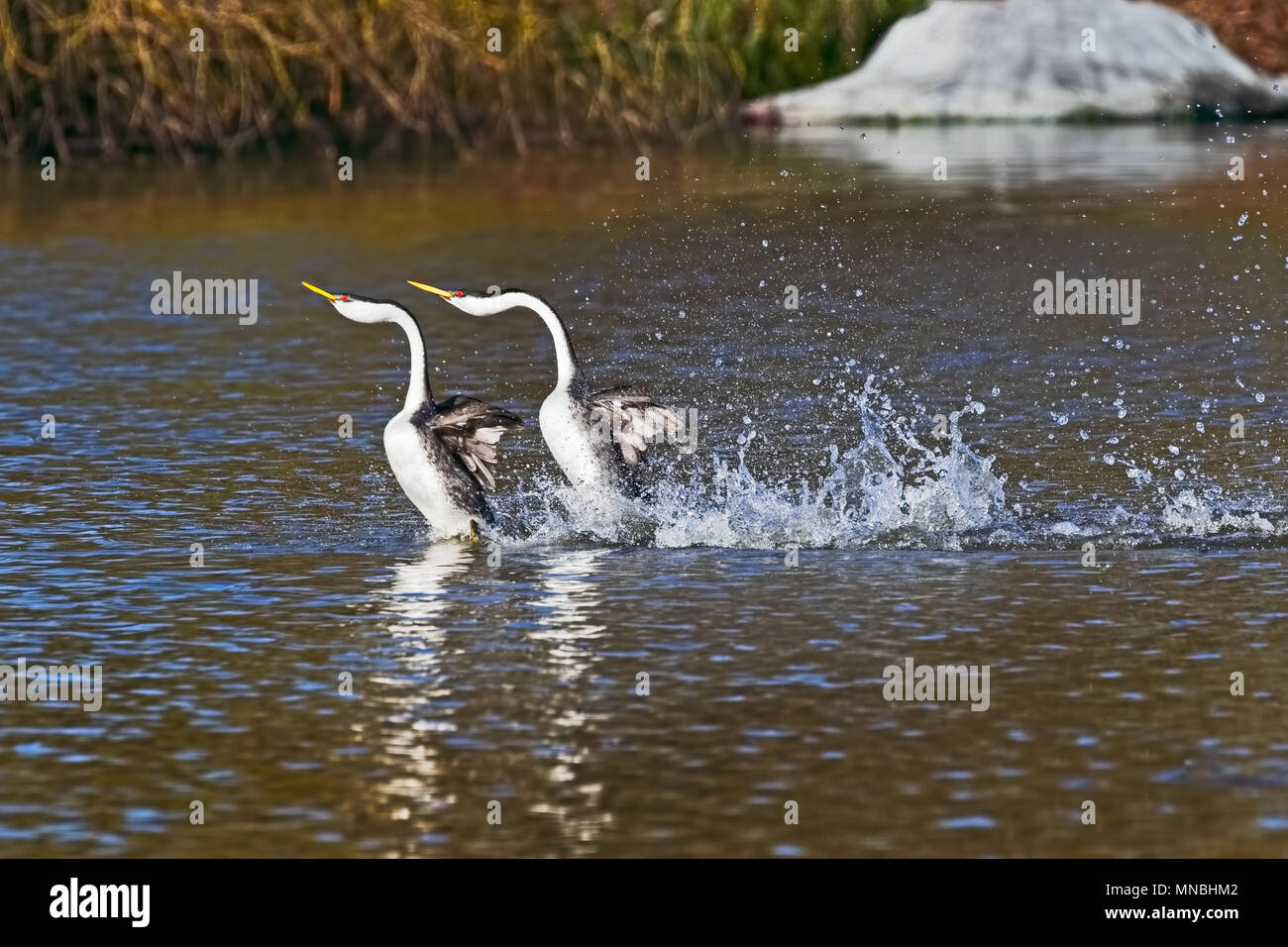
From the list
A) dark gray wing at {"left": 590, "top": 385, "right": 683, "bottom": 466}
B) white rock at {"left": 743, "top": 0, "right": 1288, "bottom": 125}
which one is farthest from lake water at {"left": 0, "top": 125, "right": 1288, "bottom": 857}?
white rock at {"left": 743, "top": 0, "right": 1288, "bottom": 125}

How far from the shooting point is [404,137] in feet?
122

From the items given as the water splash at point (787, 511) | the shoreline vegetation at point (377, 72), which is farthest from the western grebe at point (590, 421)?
the shoreline vegetation at point (377, 72)

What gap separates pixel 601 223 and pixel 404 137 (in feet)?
38.3

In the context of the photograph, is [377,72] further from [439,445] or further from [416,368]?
[439,445]

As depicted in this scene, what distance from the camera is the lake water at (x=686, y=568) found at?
25.8 ft

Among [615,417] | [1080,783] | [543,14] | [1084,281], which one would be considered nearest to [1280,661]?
[1080,783]

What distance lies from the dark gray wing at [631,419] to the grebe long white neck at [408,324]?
926 millimetres

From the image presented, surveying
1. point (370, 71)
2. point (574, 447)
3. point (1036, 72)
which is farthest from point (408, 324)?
point (1036, 72)

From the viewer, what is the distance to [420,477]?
1191 centimetres

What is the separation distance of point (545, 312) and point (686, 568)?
1.55 metres

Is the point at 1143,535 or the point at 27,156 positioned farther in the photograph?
the point at 27,156

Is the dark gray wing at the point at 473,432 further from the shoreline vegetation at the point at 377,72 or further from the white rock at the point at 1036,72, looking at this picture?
the white rock at the point at 1036,72

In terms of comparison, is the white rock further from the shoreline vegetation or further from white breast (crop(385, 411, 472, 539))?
white breast (crop(385, 411, 472, 539))

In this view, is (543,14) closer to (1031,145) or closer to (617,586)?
(1031,145)
